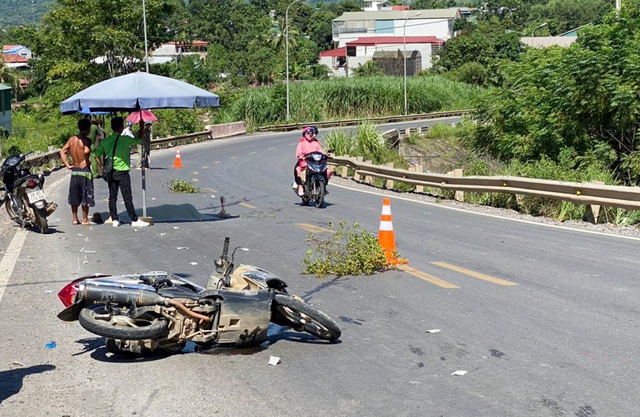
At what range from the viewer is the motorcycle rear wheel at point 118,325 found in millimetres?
6875

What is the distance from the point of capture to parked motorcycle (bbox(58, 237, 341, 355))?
23.0 feet

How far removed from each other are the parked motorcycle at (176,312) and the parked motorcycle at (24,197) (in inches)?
319

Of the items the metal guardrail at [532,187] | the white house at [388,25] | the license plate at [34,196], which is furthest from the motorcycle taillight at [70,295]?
the white house at [388,25]

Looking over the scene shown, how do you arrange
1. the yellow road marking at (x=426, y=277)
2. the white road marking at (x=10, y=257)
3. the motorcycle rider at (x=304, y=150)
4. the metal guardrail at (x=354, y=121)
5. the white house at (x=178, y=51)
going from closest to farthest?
the yellow road marking at (x=426, y=277), the white road marking at (x=10, y=257), the motorcycle rider at (x=304, y=150), the metal guardrail at (x=354, y=121), the white house at (x=178, y=51)

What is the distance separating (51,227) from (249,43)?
12658 cm

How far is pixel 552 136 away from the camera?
2975 cm

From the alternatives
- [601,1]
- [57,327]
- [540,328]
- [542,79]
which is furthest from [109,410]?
[601,1]

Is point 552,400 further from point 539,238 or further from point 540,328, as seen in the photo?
point 539,238

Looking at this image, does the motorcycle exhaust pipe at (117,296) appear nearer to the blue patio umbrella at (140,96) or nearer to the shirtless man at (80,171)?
the blue patio umbrella at (140,96)

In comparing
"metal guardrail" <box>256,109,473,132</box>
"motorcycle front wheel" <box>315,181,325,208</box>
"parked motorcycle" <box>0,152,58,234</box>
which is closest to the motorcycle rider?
"motorcycle front wheel" <box>315,181,325,208</box>

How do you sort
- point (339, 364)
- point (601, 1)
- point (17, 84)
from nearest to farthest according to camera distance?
1. point (339, 364)
2. point (17, 84)
3. point (601, 1)

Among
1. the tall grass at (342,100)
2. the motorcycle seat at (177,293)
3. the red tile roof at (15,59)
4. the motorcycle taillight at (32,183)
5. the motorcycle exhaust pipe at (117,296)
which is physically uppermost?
the red tile roof at (15,59)

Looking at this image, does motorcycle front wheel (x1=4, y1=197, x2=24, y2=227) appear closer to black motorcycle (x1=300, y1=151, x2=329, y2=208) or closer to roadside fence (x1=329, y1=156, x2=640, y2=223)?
black motorcycle (x1=300, y1=151, x2=329, y2=208)

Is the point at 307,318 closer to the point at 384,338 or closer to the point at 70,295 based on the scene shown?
the point at 384,338
